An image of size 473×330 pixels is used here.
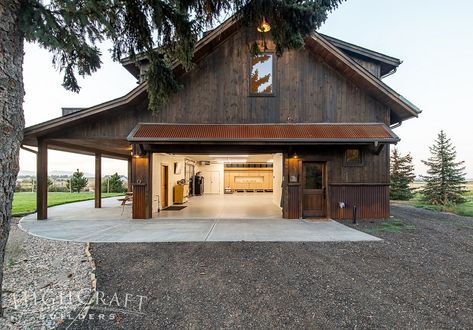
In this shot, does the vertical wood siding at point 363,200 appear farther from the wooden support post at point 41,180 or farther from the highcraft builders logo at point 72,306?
the wooden support post at point 41,180

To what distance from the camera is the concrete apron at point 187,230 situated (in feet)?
19.7

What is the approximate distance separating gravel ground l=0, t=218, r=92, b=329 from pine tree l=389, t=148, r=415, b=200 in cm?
1872

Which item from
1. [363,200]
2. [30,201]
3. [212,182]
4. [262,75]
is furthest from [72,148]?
[363,200]

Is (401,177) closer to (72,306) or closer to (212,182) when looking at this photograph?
(212,182)

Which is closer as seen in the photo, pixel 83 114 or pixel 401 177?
pixel 83 114

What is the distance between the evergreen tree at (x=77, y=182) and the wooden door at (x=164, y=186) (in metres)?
14.7

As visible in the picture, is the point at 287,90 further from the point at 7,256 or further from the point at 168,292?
the point at 7,256

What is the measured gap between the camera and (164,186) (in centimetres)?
1162

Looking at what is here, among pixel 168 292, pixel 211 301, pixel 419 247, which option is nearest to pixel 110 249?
pixel 168 292

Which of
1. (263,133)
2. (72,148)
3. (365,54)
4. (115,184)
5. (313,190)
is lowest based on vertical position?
(115,184)

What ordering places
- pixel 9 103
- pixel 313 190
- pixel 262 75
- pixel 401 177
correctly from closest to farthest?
pixel 9 103, pixel 262 75, pixel 313 190, pixel 401 177

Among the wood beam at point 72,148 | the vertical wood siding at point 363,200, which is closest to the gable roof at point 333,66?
the wood beam at point 72,148

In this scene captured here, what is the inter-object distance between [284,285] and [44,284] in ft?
11.9

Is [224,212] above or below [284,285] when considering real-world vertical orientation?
below
